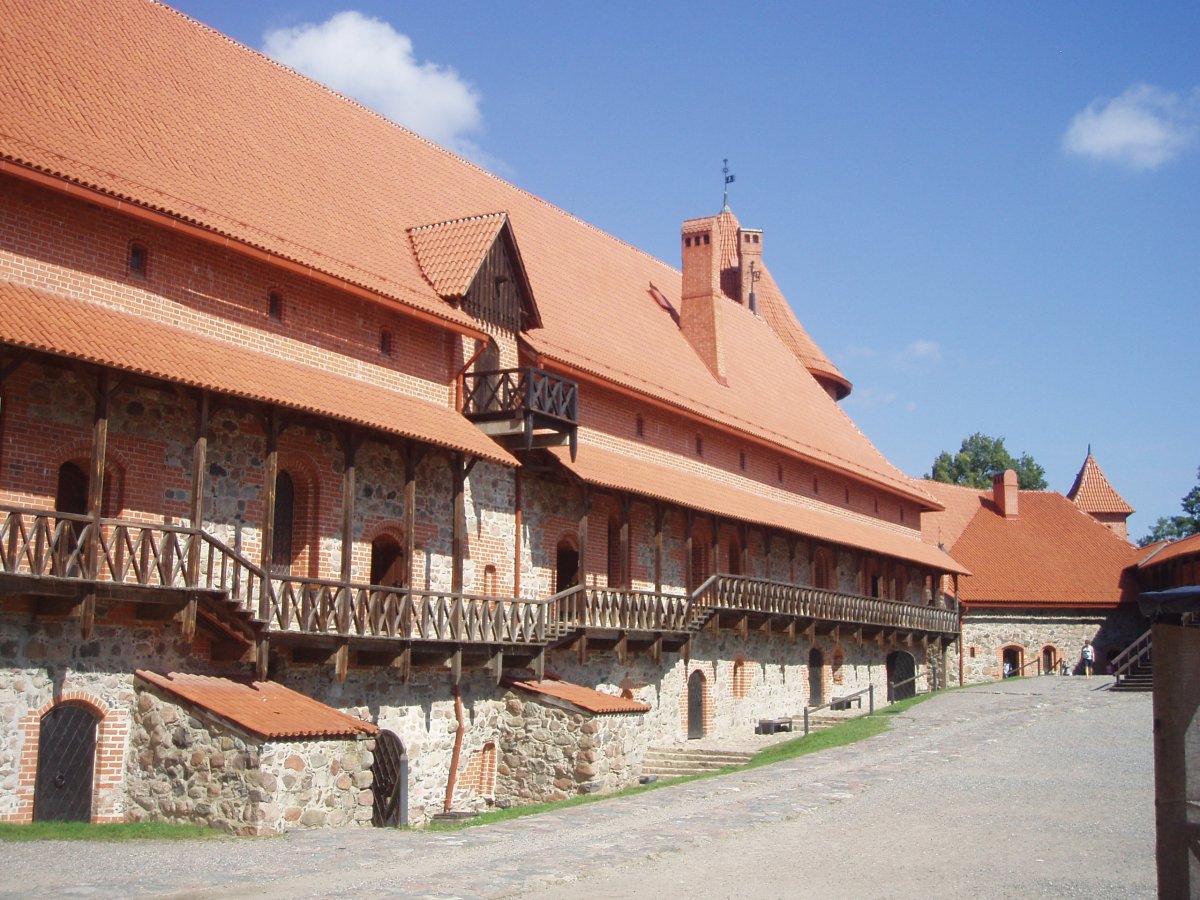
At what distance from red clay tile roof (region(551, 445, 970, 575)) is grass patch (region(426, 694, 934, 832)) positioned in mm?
4580

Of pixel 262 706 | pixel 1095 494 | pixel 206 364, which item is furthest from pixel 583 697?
pixel 1095 494

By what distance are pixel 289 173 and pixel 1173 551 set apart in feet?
106

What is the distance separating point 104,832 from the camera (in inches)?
543

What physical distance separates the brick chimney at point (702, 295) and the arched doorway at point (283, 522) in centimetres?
1476

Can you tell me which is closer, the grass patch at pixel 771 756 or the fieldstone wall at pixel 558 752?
the grass patch at pixel 771 756

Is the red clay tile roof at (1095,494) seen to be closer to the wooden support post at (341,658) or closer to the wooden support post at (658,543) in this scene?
the wooden support post at (658,543)

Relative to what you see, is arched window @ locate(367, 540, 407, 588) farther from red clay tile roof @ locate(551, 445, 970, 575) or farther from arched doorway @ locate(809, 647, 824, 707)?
arched doorway @ locate(809, 647, 824, 707)

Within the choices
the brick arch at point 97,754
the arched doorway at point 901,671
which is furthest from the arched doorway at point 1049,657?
the brick arch at point 97,754

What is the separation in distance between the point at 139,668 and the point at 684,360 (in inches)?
673

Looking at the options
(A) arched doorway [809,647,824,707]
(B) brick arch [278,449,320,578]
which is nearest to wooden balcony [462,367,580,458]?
(B) brick arch [278,449,320,578]

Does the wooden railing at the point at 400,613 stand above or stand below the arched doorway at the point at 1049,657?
above

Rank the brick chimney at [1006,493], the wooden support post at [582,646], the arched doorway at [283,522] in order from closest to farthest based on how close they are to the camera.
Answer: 1. the arched doorway at [283,522]
2. the wooden support post at [582,646]
3. the brick chimney at [1006,493]

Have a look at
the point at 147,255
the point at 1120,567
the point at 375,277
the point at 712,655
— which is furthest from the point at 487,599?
the point at 1120,567

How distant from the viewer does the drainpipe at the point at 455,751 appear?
65.4ft
